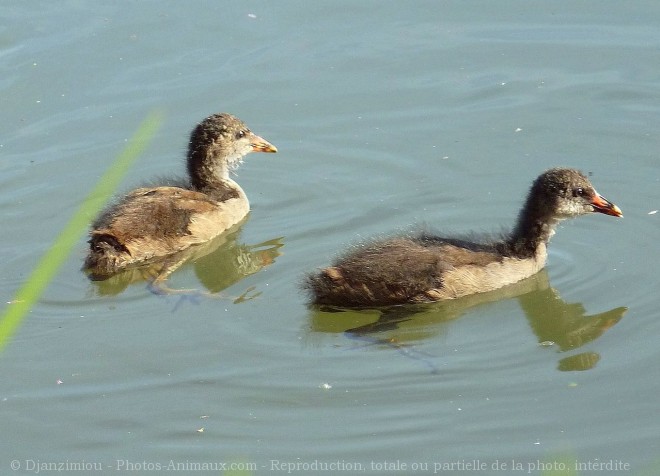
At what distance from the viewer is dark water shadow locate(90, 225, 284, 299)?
8.02 meters

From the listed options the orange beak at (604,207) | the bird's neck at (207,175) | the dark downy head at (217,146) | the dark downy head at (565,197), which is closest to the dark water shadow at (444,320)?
the dark downy head at (565,197)

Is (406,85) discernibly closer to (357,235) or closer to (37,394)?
(357,235)

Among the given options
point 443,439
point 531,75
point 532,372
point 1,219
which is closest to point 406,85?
point 531,75

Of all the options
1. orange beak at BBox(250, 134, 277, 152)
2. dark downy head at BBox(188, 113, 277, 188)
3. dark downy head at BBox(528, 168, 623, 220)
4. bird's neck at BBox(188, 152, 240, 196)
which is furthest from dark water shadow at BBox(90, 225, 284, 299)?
dark downy head at BBox(528, 168, 623, 220)

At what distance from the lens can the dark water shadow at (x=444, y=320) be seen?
6.96m

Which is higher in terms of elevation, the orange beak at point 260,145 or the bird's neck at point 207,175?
the orange beak at point 260,145

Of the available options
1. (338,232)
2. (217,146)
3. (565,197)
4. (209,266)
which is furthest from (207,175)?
(565,197)

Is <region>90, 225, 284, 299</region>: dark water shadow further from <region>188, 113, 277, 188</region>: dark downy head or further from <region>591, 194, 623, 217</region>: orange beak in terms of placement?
<region>591, 194, 623, 217</region>: orange beak

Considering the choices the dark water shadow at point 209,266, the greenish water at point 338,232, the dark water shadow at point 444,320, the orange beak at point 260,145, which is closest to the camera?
the greenish water at point 338,232

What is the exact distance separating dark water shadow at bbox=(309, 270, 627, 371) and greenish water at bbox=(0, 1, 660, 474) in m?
0.02

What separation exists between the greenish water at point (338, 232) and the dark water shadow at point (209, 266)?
0.11 ft

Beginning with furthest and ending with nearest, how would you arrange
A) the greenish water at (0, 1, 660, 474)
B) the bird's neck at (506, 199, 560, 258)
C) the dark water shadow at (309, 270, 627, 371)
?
the bird's neck at (506, 199, 560, 258) < the dark water shadow at (309, 270, 627, 371) < the greenish water at (0, 1, 660, 474)

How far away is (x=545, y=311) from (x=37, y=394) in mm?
3246

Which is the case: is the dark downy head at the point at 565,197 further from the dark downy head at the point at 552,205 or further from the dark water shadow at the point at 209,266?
the dark water shadow at the point at 209,266
